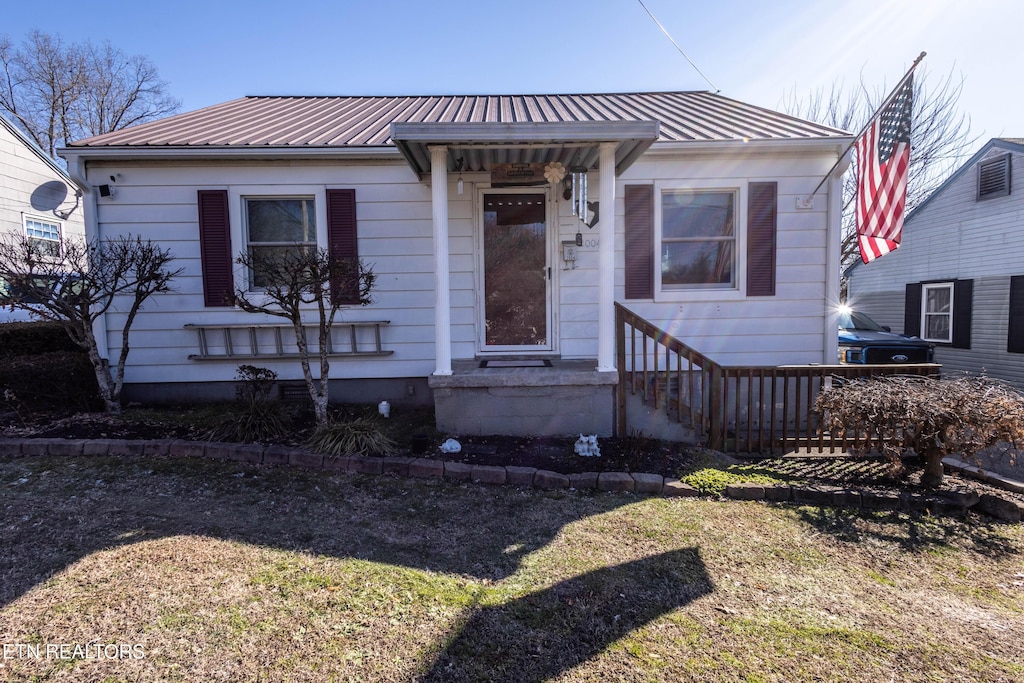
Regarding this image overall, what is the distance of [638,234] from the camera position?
5.87m

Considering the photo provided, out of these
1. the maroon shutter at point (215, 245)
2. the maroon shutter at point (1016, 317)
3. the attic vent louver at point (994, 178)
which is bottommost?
the maroon shutter at point (1016, 317)

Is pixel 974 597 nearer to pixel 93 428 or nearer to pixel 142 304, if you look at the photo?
pixel 93 428

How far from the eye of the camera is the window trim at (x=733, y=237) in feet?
19.3

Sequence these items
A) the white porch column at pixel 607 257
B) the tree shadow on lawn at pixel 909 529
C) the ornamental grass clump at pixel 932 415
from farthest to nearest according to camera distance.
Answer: the white porch column at pixel 607 257 < the ornamental grass clump at pixel 932 415 < the tree shadow on lawn at pixel 909 529

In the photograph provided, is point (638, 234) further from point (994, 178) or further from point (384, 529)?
point (994, 178)

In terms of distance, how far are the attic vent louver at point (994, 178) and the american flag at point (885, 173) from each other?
8163 mm

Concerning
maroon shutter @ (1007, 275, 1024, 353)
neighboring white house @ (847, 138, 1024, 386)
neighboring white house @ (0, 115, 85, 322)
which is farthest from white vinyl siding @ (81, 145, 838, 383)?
neighboring white house @ (847, 138, 1024, 386)

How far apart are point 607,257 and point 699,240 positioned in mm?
1884

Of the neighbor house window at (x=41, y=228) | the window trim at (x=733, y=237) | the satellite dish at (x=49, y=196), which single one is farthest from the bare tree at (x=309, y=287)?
the neighbor house window at (x=41, y=228)

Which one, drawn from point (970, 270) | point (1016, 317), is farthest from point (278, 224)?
point (970, 270)

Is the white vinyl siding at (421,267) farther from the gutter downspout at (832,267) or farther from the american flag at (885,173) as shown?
the american flag at (885,173)

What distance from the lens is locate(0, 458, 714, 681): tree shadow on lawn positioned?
7.22 feet

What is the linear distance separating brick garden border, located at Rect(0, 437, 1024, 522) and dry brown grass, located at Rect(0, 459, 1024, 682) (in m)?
0.16

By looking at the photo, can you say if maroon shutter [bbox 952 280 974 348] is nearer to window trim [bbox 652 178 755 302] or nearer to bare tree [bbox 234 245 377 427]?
window trim [bbox 652 178 755 302]
